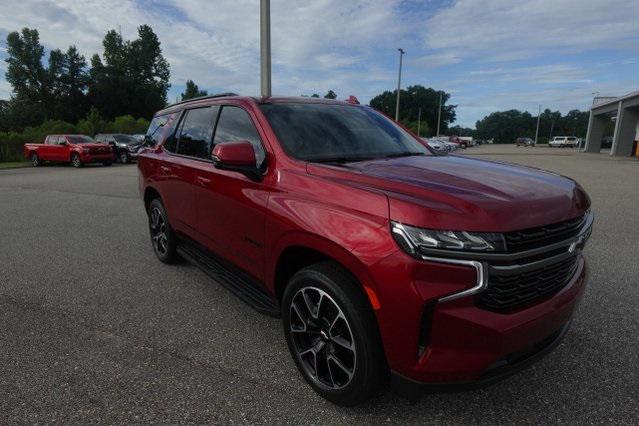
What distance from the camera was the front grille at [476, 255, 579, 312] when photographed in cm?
196

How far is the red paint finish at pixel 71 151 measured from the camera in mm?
21750

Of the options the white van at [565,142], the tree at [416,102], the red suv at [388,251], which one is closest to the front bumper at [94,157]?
the red suv at [388,251]

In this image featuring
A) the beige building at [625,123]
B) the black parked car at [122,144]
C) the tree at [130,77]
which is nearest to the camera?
the black parked car at [122,144]

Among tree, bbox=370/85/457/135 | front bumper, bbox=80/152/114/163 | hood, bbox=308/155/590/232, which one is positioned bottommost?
front bumper, bbox=80/152/114/163

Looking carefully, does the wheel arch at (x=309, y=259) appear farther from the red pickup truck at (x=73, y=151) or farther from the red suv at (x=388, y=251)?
the red pickup truck at (x=73, y=151)

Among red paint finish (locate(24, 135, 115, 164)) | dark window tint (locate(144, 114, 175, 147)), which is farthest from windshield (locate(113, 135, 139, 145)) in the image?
dark window tint (locate(144, 114, 175, 147))

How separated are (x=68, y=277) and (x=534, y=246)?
15.5 ft

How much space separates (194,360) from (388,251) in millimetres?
1804

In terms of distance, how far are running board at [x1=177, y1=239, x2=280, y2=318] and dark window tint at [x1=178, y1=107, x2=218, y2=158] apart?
0.93 meters

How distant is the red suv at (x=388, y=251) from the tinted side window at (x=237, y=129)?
0.02m

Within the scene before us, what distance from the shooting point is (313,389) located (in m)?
2.62

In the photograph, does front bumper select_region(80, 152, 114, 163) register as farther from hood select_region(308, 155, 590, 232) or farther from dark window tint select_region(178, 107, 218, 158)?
hood select_region(308, 155, 590, 232)

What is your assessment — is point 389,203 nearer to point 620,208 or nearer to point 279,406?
point 279,406

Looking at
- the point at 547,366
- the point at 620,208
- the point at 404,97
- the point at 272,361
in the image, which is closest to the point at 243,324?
the point at 272,361
